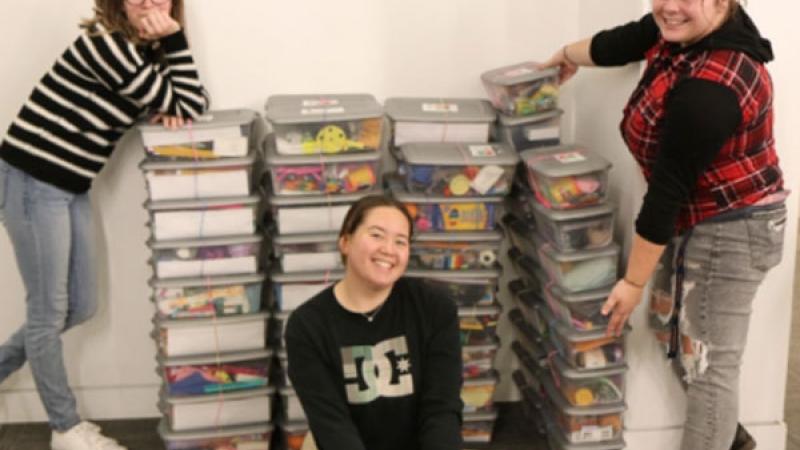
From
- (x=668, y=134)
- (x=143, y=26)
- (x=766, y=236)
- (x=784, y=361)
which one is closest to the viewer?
(x=668, y=134)

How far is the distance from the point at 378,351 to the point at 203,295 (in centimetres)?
76

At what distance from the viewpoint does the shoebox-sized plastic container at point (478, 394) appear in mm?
2443

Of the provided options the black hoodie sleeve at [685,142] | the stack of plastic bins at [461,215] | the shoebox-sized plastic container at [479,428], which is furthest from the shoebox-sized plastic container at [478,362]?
the black hoodie sleeve at [685,142]

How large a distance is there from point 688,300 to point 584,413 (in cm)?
50

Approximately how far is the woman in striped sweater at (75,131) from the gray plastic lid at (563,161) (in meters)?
0.91

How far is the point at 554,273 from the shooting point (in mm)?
2275

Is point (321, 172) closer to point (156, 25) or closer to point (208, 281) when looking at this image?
point (208, 281)

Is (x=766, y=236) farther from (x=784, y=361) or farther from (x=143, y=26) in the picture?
(x=143, y=26)

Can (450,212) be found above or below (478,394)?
above

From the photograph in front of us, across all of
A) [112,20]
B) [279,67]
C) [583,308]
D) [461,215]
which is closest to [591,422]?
[583,308]

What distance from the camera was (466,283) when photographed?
2371 millimetres

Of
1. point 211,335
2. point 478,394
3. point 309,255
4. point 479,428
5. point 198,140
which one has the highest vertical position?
point 198,140

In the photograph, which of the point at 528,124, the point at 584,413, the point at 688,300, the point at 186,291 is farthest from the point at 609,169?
the point at 186,291

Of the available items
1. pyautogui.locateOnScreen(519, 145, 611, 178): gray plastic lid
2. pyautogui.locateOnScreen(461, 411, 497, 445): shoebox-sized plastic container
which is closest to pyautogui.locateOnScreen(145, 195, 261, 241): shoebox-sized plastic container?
pyautogui.locateOnScreen(519, 145, 611, 178): gray plastic lid
